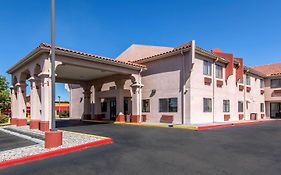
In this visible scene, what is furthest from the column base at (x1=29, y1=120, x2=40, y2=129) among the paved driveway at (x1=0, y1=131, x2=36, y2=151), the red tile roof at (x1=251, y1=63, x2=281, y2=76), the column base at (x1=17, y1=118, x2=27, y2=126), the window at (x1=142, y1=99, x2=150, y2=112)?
the red tile roof at (x1=251, y1=63, x2=281, y2=76)

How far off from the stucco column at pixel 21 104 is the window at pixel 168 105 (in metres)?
12.1

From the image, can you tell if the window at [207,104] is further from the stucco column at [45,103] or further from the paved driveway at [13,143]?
the paved driveway at [13,143]

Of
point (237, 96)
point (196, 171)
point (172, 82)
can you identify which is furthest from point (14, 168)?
point (237, 96)

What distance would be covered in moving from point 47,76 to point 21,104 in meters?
6.79

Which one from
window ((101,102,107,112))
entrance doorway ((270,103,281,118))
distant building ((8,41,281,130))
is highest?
distant building ((8,41,281,130))

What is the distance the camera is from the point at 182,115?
18.9m

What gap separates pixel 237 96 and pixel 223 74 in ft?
14.1

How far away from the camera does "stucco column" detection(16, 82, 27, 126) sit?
18.3 metres

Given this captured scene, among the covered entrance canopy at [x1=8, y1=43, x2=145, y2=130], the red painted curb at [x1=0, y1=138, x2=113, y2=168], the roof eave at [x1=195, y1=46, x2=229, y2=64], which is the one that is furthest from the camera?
the roof eave at [x1=195, y1=46, x2=229, y2=64]

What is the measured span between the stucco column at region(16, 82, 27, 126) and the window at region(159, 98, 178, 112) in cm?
1206

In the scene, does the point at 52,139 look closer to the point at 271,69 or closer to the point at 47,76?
the point at 47,76

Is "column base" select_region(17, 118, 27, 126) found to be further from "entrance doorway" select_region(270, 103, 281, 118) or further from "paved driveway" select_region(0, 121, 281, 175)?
"entrance doorway" select_region(270, 103, 281, 118)

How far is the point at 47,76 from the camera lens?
1378 cm

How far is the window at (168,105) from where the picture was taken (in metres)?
19.6
